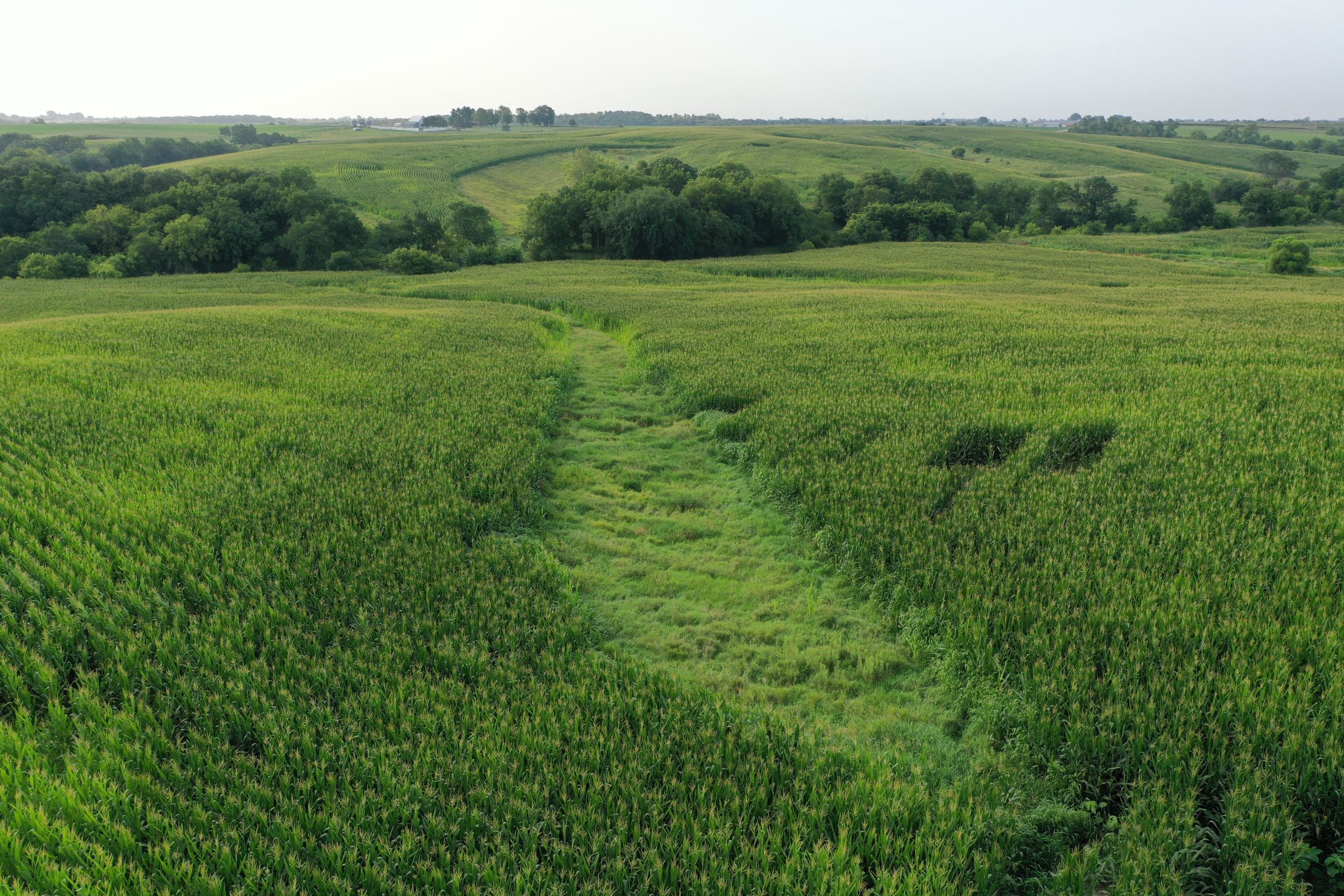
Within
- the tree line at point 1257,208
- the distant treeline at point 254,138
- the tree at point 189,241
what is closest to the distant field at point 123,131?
the distant treeline at point 254,138

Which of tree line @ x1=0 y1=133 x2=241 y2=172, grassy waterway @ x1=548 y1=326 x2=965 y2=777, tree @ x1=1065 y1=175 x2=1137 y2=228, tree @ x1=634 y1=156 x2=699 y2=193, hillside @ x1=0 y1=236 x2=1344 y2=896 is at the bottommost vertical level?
grassy waterway @ x1=548 y1=326 x2=965 y2=777

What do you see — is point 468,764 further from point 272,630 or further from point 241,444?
point 241,444

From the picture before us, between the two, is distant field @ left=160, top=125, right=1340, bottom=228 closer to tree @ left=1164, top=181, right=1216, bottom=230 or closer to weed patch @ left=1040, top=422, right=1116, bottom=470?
tree @ left=1164, top=181, right=1216, bottom=230

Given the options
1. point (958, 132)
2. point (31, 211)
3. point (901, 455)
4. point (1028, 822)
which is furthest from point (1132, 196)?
point (31, 211)

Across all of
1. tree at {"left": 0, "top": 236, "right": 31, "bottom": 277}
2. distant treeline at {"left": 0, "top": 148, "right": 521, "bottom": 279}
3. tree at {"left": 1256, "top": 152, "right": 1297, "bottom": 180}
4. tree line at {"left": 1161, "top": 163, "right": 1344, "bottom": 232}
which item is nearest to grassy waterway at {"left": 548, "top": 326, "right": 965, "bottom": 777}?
distant treeline at {"left": 0, "top": 148, "right": 521, "bottom": 279}

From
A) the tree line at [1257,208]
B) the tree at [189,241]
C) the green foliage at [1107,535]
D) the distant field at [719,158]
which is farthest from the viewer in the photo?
the distant field at [719,158]

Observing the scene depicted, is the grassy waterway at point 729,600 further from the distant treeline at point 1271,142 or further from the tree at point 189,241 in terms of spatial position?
the distant treeline at point 1271,142

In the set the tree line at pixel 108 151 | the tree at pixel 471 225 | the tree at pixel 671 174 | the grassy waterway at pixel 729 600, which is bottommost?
the grassy waterway at pixel 729 600
